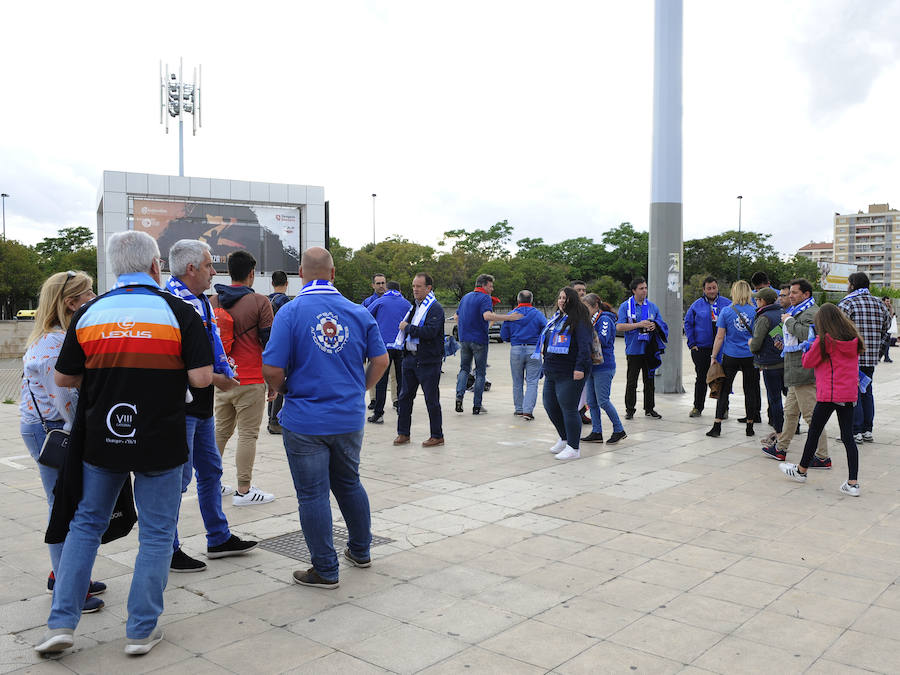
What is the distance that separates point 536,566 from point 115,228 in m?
32.7

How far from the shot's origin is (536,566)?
4.38 metres

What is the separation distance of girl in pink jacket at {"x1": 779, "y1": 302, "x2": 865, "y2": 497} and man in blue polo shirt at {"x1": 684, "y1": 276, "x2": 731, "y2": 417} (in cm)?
393

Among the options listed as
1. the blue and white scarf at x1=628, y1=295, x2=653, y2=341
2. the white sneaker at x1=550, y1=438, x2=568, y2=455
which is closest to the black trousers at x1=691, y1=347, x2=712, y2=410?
the blue and white scarf at x1=628, y1=295, x2=653, y2=341

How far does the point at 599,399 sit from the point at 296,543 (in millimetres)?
4683

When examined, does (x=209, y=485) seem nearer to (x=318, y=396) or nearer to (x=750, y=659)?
(x=318, y=396)

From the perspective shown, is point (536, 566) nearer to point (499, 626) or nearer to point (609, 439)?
point (499, 626)

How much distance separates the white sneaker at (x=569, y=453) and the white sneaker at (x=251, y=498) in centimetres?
293

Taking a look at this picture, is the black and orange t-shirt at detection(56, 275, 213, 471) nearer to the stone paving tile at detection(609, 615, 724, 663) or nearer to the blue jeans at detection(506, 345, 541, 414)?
the stone paving tile at detection(609, 615, 724, 663)

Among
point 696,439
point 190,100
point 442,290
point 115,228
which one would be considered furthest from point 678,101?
point 442,290

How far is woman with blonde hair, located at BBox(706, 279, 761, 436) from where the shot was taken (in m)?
9.01

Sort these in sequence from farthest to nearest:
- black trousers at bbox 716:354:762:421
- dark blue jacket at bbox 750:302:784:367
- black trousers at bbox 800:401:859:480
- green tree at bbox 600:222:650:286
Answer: green tree at bbox 600:222:650:286 < black trousers at bbox 716:354:762:421 < dark blue jacket at bbox 750:302:784:367 < black trousers at bbox 800:401:859:480

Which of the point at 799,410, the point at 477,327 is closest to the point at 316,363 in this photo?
the point at 799,410

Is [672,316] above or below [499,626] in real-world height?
above

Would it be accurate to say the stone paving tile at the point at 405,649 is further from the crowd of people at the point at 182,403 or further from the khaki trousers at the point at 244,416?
the khaki trousers at the point at 244,416
